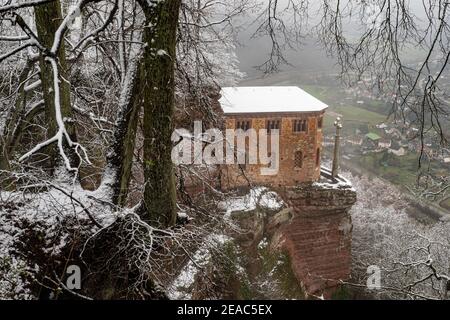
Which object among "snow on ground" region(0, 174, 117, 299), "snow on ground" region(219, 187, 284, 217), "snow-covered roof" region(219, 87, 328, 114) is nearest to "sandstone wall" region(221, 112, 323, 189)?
"snow-covered roof" region(219, 87, 328, 114)

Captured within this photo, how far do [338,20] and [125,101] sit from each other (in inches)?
82.1

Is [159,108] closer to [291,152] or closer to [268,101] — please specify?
[268,101]

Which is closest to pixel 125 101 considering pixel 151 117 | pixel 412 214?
pixel 151 117

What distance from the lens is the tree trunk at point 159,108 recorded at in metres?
3.37

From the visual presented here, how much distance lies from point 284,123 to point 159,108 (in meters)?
16.6

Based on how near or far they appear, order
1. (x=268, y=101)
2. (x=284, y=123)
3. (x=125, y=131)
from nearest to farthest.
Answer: (x=125, y=131) → (x=284, y=123) → (x=268, y=101)

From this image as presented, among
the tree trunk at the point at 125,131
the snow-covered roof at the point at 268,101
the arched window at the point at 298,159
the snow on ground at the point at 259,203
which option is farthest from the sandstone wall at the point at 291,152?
the tree trunk at the point at 125,131

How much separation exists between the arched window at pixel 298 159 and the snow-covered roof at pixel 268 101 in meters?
2.26

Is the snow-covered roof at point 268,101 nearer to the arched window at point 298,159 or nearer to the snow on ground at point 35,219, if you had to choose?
the arched window at point 298,159

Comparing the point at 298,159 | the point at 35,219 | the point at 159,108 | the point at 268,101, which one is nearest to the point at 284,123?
the point at 268,101

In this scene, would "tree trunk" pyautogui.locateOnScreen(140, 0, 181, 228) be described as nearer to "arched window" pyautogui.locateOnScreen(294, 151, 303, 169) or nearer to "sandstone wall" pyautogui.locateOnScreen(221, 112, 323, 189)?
"sandstone wall" pyautogui.locateOnScreen(221, 112, 323, 189)

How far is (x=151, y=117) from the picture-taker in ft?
11.6

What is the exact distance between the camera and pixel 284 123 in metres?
19.7
